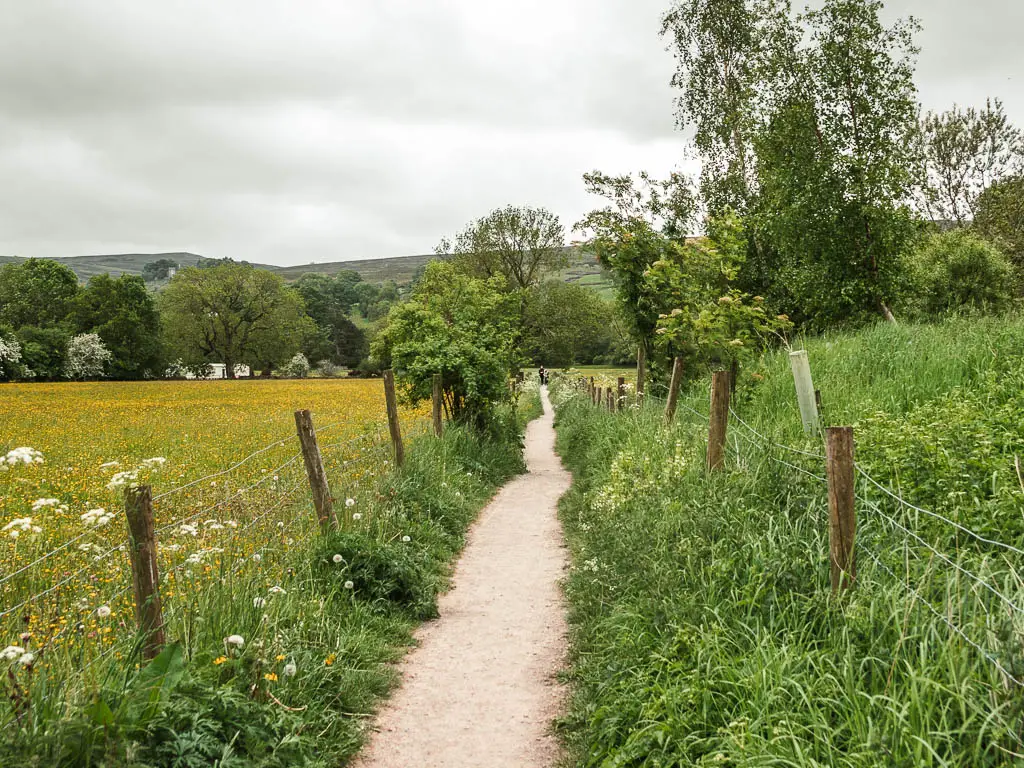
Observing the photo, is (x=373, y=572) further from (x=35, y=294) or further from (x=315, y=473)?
(x=35, y=294)

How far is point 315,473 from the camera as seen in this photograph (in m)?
6.83

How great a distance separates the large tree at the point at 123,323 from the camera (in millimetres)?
63531

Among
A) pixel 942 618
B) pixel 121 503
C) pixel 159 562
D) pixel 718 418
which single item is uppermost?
pixel 718 418

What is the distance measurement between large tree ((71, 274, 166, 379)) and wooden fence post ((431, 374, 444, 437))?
5820 centimetres

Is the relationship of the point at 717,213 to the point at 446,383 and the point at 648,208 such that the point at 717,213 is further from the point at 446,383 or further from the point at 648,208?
the point at 446,383

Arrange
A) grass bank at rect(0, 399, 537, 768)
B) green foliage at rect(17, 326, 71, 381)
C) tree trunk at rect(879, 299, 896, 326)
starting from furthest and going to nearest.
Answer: green foliage at rect(17, 326, 71, 381) < tree trunk at rect(879, 299, 896, 326) < grass bank at rect(0, 399, 537, 768)

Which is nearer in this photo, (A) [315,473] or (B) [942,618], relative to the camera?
(B) [942,618]

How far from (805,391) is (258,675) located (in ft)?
19.5

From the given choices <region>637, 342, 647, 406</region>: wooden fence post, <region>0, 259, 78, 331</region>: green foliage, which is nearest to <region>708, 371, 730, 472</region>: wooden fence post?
<region>637, 342, 647, 406</region>: wooden fence post

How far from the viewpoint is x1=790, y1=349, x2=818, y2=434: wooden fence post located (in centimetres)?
733

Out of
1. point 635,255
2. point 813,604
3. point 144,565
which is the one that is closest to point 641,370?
point 635,255

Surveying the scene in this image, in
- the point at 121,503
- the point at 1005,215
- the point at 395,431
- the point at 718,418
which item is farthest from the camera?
the point at 1005,215

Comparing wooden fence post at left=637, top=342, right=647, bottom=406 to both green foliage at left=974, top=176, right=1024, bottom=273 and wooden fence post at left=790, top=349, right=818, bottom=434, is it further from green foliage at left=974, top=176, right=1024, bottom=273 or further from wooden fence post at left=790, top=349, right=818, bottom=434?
green foliage at left=974, top=176, right=1024, bottom=273

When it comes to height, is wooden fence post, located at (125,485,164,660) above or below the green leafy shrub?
above
